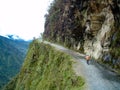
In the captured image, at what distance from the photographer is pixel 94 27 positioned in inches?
2339

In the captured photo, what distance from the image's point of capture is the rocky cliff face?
4838 cm

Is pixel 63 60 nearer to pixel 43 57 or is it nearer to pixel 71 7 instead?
pixel 43 57

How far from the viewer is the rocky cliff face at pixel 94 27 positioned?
48375 mm

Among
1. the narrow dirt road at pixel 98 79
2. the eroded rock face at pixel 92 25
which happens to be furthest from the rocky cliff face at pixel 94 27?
the narrow dirt road at pixel 98 79

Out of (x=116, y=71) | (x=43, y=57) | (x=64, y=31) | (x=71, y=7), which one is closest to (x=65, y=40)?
(x=64, y=31)

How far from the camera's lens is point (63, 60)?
151ft

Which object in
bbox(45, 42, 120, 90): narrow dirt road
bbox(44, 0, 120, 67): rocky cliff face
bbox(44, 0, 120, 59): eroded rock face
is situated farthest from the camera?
bbox(44, 0, 120, 59): eroded rock face

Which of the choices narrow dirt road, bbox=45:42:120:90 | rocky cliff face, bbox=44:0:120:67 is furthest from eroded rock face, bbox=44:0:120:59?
narrow dirt road, bbox=45:42:120:90

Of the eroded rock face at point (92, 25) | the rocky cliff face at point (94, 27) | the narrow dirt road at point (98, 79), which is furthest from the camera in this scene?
the eroded rock face at point (92, 25)

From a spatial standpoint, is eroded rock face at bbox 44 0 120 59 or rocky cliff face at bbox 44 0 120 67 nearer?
rocky cliff face at bbox 44 0 120 67

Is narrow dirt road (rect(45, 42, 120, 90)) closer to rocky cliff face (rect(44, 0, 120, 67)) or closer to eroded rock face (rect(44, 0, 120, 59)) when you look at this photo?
rocky cliff face (rect(44, 0, 120, 67))

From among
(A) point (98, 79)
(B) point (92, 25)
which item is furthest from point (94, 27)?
(A) point (98, 79)

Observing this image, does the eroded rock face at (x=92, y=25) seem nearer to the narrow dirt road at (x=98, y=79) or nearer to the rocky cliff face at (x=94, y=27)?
the rocky cliff face at (x=94, y=27)

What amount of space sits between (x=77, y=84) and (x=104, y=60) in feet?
63.3
